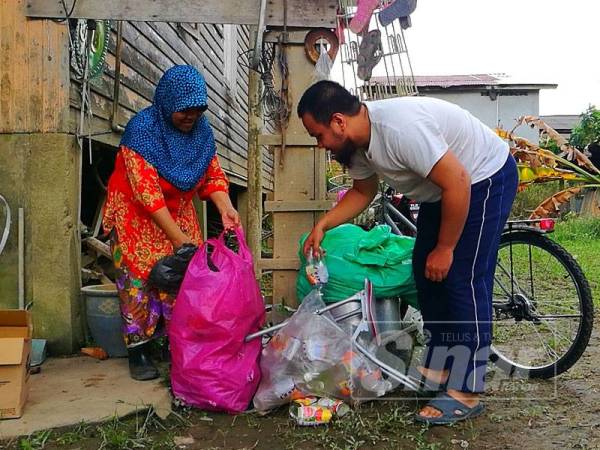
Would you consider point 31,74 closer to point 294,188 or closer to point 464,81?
point 294,188

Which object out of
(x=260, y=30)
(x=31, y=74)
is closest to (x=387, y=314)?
(x=260, y=30)

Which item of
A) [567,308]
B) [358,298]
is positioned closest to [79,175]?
[358,298]

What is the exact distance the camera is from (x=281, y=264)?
3803 mm

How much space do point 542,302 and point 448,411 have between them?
97 cm

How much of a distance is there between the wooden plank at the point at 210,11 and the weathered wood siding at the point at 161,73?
2.03 feet

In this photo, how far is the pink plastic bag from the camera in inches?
111

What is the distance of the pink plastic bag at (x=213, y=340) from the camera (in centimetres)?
282

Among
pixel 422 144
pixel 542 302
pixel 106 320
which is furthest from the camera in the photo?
pixel 106 320

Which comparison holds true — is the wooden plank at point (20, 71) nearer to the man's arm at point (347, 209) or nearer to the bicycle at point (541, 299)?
the man's arm at point (347, 209)

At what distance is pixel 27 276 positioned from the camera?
373 cm

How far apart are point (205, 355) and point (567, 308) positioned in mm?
1944

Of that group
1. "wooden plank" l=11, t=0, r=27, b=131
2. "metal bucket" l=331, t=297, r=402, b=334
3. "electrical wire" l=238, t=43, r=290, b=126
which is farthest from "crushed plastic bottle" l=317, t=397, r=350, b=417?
"wooden plank" l=11, t=0, r=27, b=131

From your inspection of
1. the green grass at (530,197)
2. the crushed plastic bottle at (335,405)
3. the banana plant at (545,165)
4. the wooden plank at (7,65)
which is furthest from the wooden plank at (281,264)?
the green grass at (530,197)

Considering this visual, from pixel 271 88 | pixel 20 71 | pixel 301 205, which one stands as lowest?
pixel 301 205
